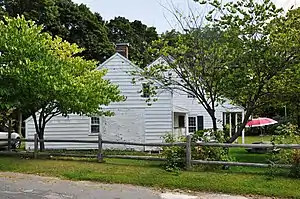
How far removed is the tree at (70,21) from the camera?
34.8 m

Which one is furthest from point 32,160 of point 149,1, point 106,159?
point 149,1

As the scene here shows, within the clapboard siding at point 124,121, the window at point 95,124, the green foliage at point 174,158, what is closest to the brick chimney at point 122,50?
the clapboard siding at point 124,121

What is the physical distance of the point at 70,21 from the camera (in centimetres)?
3809

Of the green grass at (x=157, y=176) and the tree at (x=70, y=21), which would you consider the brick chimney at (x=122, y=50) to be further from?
the tree at (x=70, y=21)

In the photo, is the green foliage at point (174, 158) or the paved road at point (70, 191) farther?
the green foliage at point (174, 158)

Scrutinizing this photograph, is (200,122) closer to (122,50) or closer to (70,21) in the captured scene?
(122,50)

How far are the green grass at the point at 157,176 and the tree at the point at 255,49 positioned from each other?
2934mm

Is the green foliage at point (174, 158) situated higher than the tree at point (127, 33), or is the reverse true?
the tree at point (127, 33)

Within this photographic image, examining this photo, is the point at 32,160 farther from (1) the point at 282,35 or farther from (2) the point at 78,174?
(1) the point at 282,35

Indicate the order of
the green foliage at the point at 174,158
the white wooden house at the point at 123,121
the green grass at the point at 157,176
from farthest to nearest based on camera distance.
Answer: the white wooden house at the point at 123,121 → the green foliage at the point at 174,158 → the green grass at the point at 157,176

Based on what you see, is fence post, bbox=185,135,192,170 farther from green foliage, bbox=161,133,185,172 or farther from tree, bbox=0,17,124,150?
tree, bbox=0,17,124,150

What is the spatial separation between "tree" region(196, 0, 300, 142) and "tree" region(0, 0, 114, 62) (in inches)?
1035

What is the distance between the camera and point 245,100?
1291 centimetres

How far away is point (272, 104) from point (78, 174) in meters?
7.19
